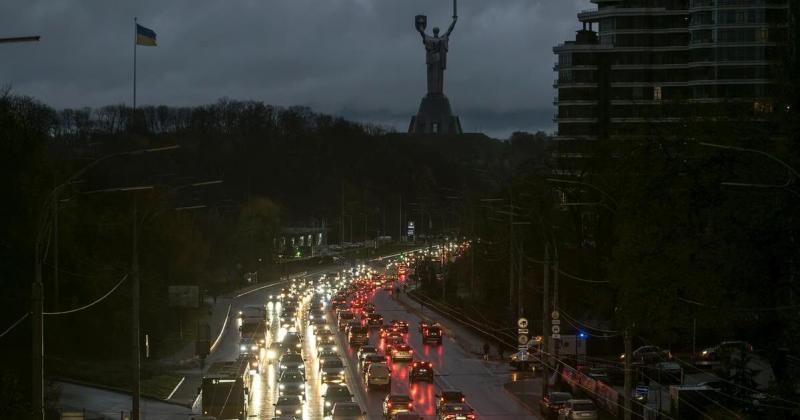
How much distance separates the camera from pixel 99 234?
6384 cm

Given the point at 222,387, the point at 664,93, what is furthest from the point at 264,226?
the point at 222,387

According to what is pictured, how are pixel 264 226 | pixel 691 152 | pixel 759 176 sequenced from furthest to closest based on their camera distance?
pixel 264 226
pixel 691 152
pixel 759 176

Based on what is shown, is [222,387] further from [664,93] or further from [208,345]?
[664,93]

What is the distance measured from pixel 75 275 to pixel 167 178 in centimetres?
3561

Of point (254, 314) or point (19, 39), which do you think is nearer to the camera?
point (19, 39)

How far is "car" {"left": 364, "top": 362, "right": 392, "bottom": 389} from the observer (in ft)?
150

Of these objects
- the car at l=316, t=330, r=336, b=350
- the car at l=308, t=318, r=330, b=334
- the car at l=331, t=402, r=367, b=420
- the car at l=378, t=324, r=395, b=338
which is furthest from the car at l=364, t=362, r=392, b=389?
the car at l=308, t=318, r=330, b=334

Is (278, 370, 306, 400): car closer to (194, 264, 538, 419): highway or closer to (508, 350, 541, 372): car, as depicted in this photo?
(194, 264, 538, 419): highway

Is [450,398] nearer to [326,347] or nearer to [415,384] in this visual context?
[415,384]

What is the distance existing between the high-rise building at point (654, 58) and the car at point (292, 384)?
167 feet

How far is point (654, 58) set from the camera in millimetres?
95250

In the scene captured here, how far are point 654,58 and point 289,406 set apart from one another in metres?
66.7

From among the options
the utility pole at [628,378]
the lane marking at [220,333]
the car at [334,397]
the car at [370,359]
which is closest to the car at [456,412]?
the car at [334,397]

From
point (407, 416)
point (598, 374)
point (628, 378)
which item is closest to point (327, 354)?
point (598, 374)
